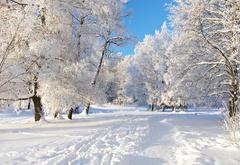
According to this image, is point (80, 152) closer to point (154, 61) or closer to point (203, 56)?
point (203, 56)

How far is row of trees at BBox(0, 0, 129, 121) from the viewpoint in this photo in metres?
16.8

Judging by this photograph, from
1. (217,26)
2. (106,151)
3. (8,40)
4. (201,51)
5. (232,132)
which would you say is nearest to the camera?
(106,151)

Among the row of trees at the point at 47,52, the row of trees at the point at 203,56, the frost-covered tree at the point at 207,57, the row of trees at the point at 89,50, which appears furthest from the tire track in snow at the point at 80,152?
the frost-covered tree at the point at 207,57

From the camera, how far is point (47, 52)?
17.8 metres

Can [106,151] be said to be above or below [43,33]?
below

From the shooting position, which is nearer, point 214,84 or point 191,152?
point 191,152

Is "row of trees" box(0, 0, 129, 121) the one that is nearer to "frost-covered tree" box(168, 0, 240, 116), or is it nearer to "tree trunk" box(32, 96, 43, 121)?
"tree trunk" box(32, 96, 43, 121)

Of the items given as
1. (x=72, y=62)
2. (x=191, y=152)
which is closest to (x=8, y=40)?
(x=72, y=62)

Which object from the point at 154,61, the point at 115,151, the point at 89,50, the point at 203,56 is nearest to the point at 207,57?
the point at 203,56

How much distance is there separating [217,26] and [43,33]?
9.20 metres

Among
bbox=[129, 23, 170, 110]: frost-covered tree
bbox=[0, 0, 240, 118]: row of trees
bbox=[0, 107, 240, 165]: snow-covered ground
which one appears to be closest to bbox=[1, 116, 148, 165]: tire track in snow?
bbox=[0, 107, 240, 165]: snow-covered ground

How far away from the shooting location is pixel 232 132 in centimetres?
1211

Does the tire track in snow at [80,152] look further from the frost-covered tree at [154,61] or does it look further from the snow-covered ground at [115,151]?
A: the frost-covered tree at [154,61]

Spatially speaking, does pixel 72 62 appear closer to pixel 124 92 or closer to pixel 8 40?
pixel 8 40
